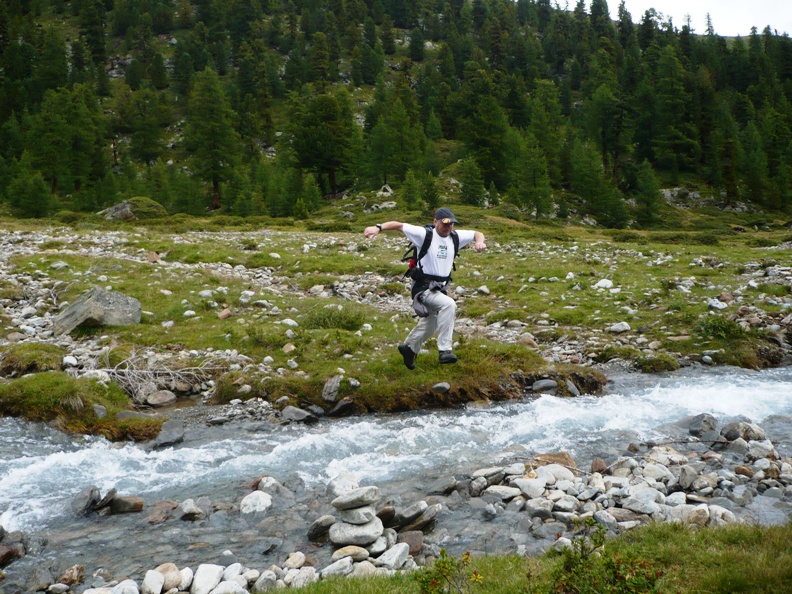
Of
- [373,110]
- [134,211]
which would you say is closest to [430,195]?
[134,211]

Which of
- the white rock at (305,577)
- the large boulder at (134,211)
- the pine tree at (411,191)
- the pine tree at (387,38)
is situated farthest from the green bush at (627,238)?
the pine tree at (387,38)

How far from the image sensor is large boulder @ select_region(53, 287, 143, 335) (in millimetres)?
15078

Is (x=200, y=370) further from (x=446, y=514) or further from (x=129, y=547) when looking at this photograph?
(x=446, y=514)

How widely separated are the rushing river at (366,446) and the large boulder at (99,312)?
14.5 ft

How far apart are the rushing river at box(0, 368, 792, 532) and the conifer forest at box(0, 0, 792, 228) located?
1681 inches

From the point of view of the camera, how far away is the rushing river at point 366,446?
8.89 m

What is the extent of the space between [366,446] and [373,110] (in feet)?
283

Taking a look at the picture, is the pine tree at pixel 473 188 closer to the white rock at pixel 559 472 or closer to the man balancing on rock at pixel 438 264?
the man balancing on rock at pixel 438 264

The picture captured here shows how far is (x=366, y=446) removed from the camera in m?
10.5

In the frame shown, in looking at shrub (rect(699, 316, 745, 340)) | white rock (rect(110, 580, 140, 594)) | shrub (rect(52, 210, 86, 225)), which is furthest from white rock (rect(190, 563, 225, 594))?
shrub (rect(52, 210, 86, 225))

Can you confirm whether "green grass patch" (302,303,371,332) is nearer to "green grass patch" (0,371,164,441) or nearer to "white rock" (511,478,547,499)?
"green grass patch" (0,371,164,441)

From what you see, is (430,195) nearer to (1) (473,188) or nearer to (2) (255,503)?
(1) (473,188)

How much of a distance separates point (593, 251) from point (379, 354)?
65.1 feet

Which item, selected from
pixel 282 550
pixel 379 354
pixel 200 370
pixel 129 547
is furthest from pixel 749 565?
pixel 200 370
